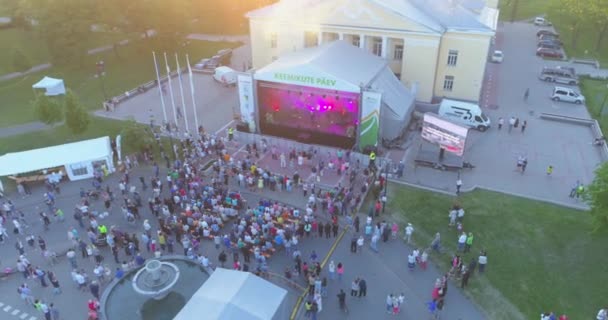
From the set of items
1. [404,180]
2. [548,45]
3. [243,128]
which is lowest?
[404,180]

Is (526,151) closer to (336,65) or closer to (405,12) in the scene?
(405,12)

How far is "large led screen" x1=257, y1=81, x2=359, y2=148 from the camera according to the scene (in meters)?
30.0

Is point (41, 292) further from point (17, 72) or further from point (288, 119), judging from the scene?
point (17, 72)

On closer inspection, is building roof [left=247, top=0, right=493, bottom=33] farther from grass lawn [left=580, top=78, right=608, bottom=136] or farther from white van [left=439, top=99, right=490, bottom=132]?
grass lawn [left=580, top=78, right=608, bottom=136]

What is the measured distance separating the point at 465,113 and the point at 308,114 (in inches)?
450

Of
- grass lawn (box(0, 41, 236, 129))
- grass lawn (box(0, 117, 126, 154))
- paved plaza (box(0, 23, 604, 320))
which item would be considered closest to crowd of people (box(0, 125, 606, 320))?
paved plaza (box(0, 23, 604, 320))

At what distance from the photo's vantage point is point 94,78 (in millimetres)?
43219

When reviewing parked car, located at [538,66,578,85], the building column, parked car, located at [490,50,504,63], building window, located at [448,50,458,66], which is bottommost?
parked car, located at [538,66,578,85]

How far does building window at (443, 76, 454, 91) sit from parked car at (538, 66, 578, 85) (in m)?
12.5

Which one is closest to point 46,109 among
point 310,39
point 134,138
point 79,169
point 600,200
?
point 79,169

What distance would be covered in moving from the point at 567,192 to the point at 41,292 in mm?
27173

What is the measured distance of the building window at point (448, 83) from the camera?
35.5m

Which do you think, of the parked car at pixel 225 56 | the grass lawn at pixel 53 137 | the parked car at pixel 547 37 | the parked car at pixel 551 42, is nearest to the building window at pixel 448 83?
the parked car at pixel 551 42

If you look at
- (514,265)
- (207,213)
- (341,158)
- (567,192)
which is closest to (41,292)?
(207,213)
